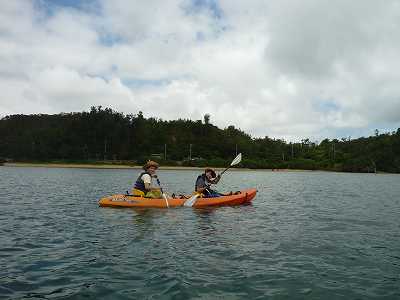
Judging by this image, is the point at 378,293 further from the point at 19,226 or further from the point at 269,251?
the point at 19,226

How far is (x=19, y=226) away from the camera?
48.1 ft

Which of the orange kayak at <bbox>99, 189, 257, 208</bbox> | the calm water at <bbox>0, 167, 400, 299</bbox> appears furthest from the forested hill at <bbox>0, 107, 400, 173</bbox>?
the calm water at <bbox>0, 167, 400, 299</bbox>

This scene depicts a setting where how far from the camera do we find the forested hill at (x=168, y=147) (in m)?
125

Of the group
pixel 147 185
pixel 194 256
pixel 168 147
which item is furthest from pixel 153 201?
pixel 168 147

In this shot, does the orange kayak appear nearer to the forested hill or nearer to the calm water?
the calm water

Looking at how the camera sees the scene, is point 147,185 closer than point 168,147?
Yes

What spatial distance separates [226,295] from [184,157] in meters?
130

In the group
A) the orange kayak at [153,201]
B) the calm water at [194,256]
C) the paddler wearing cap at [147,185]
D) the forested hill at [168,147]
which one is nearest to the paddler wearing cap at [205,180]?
the orange kayak at [153,201]

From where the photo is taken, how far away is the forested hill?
410 feet

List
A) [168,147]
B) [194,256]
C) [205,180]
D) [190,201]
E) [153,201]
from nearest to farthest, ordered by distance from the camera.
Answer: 1. [194,256]
2. [153,201]
3. [190,201]
4. [205,180]
5. [168,147]

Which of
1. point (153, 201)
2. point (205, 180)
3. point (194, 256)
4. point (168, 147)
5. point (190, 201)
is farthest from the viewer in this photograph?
point (168, 147)

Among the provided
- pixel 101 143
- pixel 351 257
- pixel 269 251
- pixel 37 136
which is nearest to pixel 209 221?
pixel 269 251

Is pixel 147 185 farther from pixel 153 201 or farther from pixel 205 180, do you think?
pixel 205 180

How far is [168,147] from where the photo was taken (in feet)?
475
